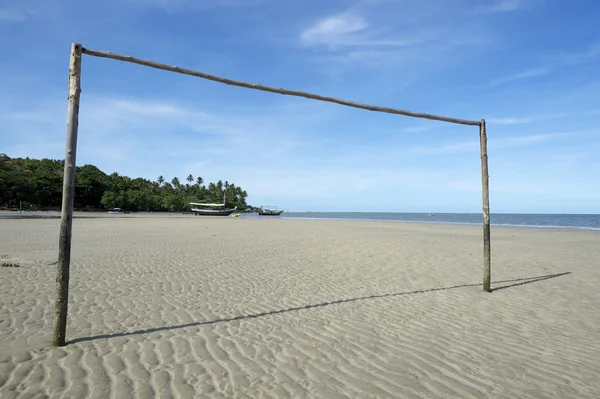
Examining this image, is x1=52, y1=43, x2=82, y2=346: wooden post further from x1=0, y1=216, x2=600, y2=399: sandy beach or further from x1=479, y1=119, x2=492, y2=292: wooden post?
x1=479, y1=119, x2=492, y2=292: wooden post

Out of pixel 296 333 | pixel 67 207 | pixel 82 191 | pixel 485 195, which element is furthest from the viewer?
pixel 82 191

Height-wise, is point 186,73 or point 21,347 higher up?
point 186,73

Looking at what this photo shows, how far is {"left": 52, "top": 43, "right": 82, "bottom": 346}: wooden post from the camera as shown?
3.94 metres

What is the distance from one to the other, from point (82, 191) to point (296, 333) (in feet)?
285

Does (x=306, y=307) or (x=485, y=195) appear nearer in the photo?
(x=306, y=307)

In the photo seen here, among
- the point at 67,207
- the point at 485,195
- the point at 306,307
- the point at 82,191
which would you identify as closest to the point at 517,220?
the point at 485,195

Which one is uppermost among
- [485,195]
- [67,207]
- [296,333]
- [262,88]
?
[262,88]

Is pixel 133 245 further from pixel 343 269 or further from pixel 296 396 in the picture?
pixel 296 396

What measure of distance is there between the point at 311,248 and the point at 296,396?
11.2 metres

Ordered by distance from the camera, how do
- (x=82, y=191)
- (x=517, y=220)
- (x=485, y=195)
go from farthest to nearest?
(x=82, y=191) < (x=517, y=220) < (x=485, y=195)

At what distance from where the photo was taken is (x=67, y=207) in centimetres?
401

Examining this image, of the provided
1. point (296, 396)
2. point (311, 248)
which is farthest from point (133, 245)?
point (296, 396)

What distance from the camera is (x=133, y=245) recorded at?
13.9m

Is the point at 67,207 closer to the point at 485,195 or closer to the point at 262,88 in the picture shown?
the point at 262,88
